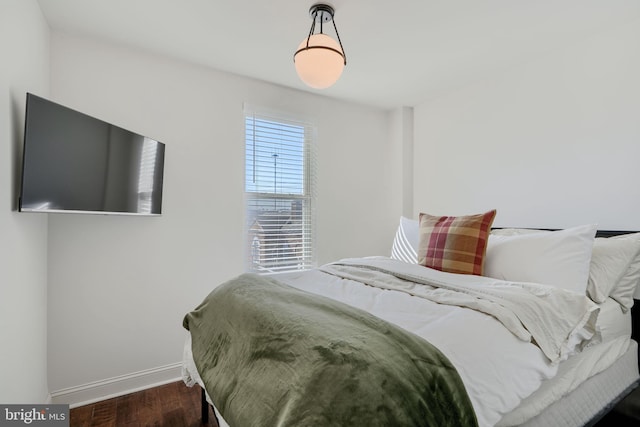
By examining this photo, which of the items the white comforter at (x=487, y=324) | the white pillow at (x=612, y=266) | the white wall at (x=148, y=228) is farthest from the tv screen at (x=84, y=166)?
the white pillow at (x=612, y=266)

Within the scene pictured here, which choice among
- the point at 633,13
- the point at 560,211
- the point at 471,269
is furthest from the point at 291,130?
the point at 633,13

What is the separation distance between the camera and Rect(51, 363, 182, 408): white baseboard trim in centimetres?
210

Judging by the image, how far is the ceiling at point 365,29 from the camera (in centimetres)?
184

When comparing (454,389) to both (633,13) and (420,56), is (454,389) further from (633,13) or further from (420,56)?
(633,13)

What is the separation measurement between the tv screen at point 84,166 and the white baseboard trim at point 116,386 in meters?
1.18

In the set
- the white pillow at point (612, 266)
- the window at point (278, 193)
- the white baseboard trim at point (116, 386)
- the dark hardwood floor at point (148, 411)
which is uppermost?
the window at point (278, 193)

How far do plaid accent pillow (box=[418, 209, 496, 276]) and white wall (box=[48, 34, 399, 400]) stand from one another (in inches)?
61.1

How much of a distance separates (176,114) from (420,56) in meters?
1.90

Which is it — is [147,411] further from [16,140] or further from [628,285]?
[628,285]

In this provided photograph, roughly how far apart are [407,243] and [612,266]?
47.2 inches

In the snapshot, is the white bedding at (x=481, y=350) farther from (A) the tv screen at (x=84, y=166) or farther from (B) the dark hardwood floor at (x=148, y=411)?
(A) the tv screen at (x=84, y=166)
